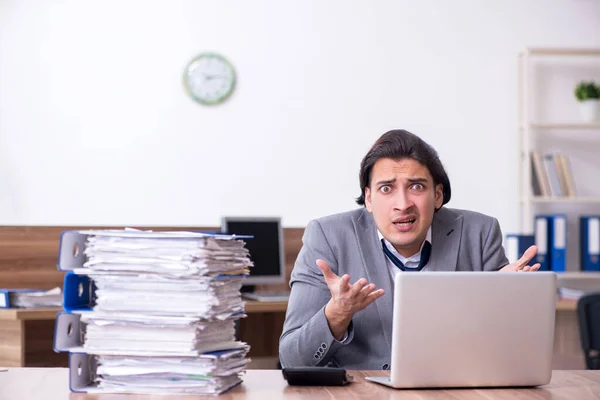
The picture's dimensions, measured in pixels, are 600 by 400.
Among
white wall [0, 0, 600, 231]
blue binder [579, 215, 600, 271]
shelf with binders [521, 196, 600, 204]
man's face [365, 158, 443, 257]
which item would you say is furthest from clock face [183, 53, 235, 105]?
man's face [365, 158, 443, 257]

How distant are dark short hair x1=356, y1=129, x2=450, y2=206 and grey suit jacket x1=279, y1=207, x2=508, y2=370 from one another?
0.44ft

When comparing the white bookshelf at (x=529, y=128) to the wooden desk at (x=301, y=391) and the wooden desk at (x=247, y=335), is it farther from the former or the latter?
the wooden desk at (x=301, y=391)

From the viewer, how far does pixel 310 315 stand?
2.05 metres

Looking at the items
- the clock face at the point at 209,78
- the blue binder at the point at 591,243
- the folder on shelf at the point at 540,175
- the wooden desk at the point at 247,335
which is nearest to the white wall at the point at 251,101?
the clock face at the point at 209,78

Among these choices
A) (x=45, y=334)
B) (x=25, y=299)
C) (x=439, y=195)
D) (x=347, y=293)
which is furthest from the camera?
(x=45, y=334)

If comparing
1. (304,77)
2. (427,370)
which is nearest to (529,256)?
(427,370)

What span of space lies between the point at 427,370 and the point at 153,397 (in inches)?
20.3

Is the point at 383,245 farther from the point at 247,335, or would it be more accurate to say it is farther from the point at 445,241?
the point at 247,335

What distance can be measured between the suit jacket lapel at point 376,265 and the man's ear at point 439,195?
186 mm

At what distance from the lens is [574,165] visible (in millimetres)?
5266

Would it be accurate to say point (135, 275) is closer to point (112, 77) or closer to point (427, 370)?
point (427, 370)

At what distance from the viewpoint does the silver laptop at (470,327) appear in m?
1.56

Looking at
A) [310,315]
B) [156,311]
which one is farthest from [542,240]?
[156,311]

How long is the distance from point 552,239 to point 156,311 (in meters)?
3.87
